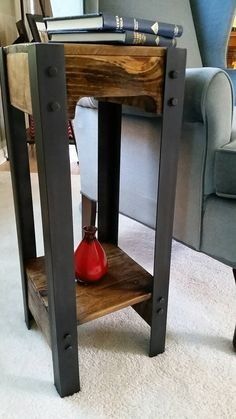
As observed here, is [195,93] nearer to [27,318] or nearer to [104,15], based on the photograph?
[104,15]

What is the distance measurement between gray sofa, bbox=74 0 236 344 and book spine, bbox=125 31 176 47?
0.39ft

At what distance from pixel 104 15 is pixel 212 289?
810 millimetres

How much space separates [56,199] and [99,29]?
0.27 metres

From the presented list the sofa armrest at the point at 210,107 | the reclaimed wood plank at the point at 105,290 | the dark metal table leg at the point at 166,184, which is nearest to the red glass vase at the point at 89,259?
the reclaimed wood plank at the point at 105,290

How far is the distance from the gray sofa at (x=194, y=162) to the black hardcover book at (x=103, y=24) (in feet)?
0.53

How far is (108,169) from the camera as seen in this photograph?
937 mm

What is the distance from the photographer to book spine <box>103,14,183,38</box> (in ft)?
1.73

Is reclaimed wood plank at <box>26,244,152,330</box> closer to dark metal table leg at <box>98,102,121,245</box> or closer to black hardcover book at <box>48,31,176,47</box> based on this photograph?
dark metal table leg at <box>98,102,121,245</box>

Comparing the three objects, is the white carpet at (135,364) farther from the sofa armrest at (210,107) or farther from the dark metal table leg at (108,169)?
the sofa armrest at (210,107)

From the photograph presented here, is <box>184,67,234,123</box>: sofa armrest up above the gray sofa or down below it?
above

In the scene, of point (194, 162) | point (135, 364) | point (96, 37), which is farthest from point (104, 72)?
point (135, 364)

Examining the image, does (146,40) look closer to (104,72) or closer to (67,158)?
(104,72)

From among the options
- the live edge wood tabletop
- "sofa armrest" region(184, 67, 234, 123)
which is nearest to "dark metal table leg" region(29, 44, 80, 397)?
the live edge wood tabletop

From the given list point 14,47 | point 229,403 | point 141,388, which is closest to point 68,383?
point 141,388
